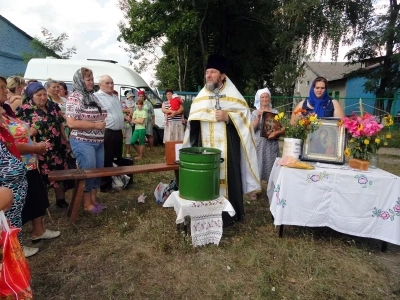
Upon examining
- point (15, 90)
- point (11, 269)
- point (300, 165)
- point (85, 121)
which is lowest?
point (11, 269)

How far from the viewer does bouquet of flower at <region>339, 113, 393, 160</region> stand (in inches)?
123

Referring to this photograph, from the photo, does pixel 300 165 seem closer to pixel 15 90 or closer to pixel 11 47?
pixel 15 90

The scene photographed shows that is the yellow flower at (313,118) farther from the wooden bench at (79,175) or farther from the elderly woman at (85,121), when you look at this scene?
the elderly woman at (85,121)

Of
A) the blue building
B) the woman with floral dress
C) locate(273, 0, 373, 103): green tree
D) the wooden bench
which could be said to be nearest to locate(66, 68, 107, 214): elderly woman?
the wooden bench

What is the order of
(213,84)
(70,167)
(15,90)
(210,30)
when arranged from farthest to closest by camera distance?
(210,30) → (70,167) → (15,90) → (213,84)

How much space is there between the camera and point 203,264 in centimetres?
294

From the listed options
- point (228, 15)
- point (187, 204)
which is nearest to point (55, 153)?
point (187, 204)

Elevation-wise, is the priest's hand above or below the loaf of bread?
above

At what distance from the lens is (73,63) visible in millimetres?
9883

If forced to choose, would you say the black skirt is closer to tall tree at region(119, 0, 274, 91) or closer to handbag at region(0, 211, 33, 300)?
handbag at region(0, 211, 33, 300)

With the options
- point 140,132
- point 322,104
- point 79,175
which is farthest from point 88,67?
point 322,104

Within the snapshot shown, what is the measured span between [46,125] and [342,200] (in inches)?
135

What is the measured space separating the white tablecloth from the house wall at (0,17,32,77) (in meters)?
21.6

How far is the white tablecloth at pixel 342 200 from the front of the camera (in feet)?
9.82
